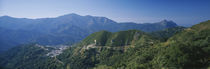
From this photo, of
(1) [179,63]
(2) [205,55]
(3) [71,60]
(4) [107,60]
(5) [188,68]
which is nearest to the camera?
(5) [188,68]

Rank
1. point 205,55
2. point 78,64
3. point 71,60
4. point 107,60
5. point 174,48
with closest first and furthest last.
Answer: point 205,55, point 174,48, point 107,60, point 78,64, point 71,60

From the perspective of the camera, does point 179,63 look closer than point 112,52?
Yes

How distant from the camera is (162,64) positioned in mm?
56250

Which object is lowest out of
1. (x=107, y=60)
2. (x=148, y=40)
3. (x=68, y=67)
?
(x=68, y=67)

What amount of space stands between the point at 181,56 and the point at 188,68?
621 cm

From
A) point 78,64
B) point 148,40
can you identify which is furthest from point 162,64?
point 78,64

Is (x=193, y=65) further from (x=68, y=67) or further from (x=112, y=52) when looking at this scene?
(x=68, y=67)

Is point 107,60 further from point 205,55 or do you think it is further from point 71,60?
point 205,55

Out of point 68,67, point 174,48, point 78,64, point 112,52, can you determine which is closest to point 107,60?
point 112,52

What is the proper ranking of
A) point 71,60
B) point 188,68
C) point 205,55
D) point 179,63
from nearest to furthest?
1. point 188,68
2. point 179,63
3. point 205,55
4. point 71,60

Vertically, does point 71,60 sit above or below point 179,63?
below

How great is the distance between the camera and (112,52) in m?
183

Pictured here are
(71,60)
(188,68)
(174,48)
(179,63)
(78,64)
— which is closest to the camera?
(188,68)

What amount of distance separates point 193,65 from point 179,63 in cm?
460
